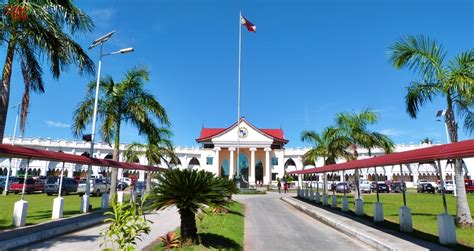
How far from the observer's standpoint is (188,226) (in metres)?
8.64

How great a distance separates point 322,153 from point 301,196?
5.04m

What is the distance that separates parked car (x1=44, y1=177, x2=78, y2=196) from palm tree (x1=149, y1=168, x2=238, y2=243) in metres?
28.2

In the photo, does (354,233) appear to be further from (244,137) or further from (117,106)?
(244,137)

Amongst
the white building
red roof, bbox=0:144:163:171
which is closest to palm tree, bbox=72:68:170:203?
red roof, bbox=0:144:163:171

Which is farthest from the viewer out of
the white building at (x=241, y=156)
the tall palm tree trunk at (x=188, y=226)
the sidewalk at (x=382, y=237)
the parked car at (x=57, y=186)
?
the white building at (x=241, y=156)

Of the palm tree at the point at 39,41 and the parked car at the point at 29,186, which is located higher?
the palm tree at the point at 39,41

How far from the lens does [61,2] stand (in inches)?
472

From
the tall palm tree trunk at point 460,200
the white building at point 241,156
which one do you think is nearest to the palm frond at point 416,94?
the tall palm tree trunk at point 460,200

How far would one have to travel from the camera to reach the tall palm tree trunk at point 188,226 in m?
8.54

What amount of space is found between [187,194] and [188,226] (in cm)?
88

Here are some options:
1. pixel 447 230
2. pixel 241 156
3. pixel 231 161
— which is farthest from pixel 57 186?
pixel 241 156

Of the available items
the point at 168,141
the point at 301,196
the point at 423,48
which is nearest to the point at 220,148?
the point at 168,141

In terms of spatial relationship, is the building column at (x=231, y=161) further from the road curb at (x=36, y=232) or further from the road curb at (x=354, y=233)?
the road curb at (x=36, y=232)

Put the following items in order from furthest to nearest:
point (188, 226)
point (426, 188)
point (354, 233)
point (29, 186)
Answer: point (426, 188) → point (29, 186) → point (354, 233) → point (188, 226)
